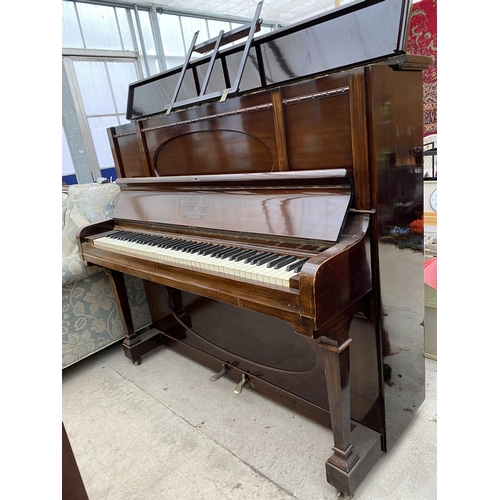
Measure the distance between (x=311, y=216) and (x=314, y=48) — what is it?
0.64m

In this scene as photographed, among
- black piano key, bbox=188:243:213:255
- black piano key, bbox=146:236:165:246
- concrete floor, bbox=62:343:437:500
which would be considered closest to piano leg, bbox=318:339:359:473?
concrete floor, bbox=62:343:437:500

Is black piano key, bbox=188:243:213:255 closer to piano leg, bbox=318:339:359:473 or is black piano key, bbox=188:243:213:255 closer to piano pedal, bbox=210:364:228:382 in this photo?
piano leg, bbox=318:339:359:473

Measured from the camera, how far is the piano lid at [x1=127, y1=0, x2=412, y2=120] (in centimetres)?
117

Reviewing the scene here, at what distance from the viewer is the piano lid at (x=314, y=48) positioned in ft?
3.84

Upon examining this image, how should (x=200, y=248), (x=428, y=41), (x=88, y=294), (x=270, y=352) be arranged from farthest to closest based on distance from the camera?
(x=428, y=41) < (x=88, y=294) < (x=270, y=352) < (x=200, y=248)

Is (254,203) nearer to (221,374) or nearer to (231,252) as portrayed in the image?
(231,252)

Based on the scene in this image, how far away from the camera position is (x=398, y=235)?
4.20 ft

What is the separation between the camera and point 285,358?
5.42ft

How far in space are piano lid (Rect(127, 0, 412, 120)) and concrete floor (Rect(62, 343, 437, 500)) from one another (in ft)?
4.62

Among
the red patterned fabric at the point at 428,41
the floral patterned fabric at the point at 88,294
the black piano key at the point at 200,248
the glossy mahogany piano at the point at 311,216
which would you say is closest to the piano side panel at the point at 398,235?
the glossy mahogany piano at the point at 311,216

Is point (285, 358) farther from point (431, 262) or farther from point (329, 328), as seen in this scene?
point (431, 262)

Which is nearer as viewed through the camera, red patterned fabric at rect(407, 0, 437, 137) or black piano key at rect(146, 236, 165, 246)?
black piano key at rect(146, 236, 165, 246)

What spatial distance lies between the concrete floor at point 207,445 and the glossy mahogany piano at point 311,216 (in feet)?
0.29

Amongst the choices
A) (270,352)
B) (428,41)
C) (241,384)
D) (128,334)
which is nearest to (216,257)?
(270,352)
